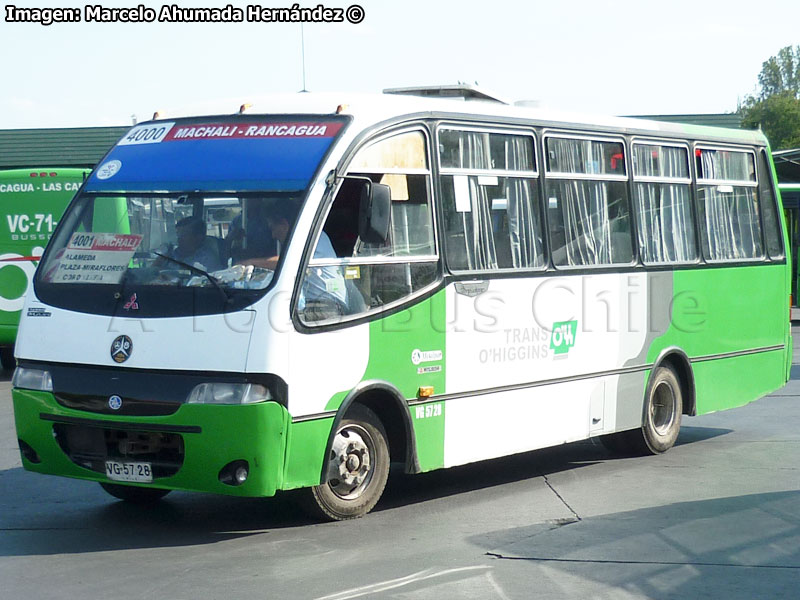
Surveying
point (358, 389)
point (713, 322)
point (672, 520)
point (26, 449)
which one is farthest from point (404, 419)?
point (713, 322)

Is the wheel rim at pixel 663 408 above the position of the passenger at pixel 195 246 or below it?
below

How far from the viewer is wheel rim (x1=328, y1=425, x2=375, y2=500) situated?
8.09 meters

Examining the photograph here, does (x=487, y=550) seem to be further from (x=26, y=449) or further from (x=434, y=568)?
(x=26, y=449)

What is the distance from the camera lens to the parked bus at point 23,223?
1867cm

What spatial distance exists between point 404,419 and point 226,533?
1.40 metres

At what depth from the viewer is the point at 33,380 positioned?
26.4 feet

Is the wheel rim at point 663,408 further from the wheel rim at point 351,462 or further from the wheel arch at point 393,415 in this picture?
the wheel rim at point 351,462

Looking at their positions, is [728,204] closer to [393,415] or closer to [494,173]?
[494,173]

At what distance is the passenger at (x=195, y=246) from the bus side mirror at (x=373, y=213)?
36.5 inches

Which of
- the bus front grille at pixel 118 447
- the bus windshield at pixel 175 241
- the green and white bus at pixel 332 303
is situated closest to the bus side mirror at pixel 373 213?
the green and white bus at pixel 332 303

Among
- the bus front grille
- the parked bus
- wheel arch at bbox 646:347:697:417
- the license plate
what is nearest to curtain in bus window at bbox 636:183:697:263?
wheel arch at bbox 646:347:697:417

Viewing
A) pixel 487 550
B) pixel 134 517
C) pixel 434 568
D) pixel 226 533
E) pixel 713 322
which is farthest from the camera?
pixel 713 322

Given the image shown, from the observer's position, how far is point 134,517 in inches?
334

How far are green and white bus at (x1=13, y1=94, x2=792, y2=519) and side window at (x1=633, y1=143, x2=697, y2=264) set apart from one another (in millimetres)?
311
